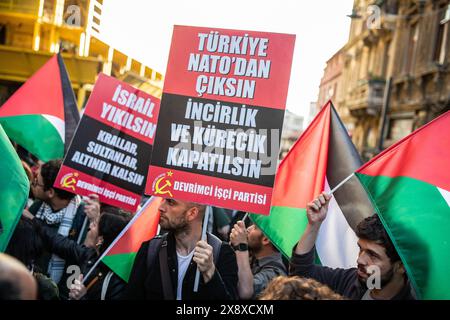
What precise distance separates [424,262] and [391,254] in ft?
0.55

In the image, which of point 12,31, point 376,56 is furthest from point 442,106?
point 12,31

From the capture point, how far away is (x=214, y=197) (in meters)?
2.81

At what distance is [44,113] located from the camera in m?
4.79

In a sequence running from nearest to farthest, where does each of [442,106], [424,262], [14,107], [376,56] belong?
[424,262] < [14,107] < [442,106] < [376,56]

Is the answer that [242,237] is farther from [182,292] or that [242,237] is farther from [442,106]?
[442,106]

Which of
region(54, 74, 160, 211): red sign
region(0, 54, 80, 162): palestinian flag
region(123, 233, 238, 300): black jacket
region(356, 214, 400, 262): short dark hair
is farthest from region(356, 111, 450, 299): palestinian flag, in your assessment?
region(0, 54, 80, 162): palestinian flag

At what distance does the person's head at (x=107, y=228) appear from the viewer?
3441 mm

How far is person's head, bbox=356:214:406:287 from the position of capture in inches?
105

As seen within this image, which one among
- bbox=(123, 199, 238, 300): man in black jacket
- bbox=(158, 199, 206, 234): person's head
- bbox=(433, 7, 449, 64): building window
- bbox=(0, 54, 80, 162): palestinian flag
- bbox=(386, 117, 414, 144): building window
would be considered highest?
bbox=(433, 7, 449, 64): building window

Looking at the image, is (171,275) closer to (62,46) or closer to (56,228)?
(56,228)

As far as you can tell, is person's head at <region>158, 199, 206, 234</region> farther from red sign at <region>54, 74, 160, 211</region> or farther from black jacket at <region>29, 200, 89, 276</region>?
black jacket at <region>29, 200, 89, 276</region>

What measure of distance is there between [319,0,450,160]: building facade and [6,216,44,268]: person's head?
10.6m

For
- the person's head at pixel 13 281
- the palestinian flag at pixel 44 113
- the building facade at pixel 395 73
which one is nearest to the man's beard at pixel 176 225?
the person's head at pixel 13 281

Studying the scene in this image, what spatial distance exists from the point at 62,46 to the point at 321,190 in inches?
120
